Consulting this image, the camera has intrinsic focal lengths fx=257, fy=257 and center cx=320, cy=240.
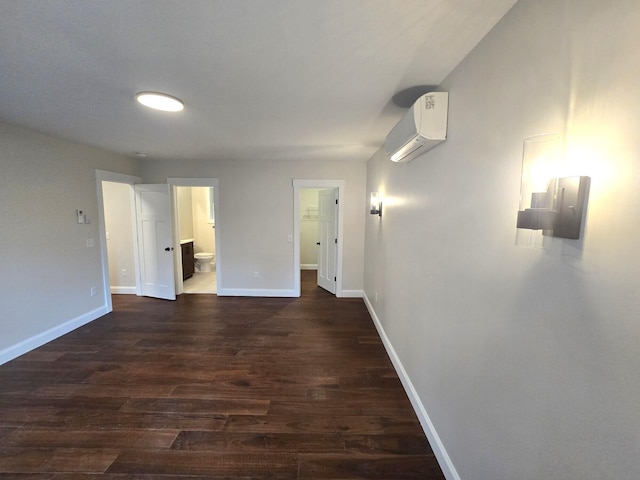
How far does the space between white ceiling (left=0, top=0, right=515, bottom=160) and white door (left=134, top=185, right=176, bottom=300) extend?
1.86m

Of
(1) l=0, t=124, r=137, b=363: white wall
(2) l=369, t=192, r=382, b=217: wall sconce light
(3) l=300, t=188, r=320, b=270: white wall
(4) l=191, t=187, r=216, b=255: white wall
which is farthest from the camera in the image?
(3) l=300, t=188, r=320, b=270: white wall

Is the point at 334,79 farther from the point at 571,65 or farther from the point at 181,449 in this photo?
the point at 181,449

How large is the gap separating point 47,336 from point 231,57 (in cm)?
375

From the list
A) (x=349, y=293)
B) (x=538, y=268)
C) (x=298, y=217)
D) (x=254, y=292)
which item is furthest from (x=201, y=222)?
(x=538, y=268)

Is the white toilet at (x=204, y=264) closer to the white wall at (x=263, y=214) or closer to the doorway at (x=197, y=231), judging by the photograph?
the doorway at (x=197, y=231)

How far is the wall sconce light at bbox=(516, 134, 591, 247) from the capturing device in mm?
752

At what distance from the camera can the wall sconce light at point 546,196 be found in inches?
29.6

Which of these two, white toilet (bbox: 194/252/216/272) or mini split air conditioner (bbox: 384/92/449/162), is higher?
mini split air conditioner (bbox: 384/92/449/162)

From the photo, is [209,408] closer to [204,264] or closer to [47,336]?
[47,336]

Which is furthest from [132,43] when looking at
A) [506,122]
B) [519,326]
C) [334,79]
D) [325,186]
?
[325,186]

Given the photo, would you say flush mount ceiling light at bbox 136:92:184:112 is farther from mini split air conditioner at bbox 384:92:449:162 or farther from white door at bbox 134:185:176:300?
white door at bbox 134:185:176:300

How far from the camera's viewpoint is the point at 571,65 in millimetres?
795

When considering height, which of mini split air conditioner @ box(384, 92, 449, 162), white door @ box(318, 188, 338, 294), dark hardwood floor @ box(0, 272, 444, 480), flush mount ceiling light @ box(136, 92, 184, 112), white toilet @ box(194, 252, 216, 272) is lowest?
dark hardwood floor @ box(0, 272, 444, 480)

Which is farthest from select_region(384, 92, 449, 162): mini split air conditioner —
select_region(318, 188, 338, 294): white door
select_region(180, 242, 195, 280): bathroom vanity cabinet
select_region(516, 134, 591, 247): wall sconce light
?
select_region(180, 242, 195, 280): bathroom vanity cabinet
